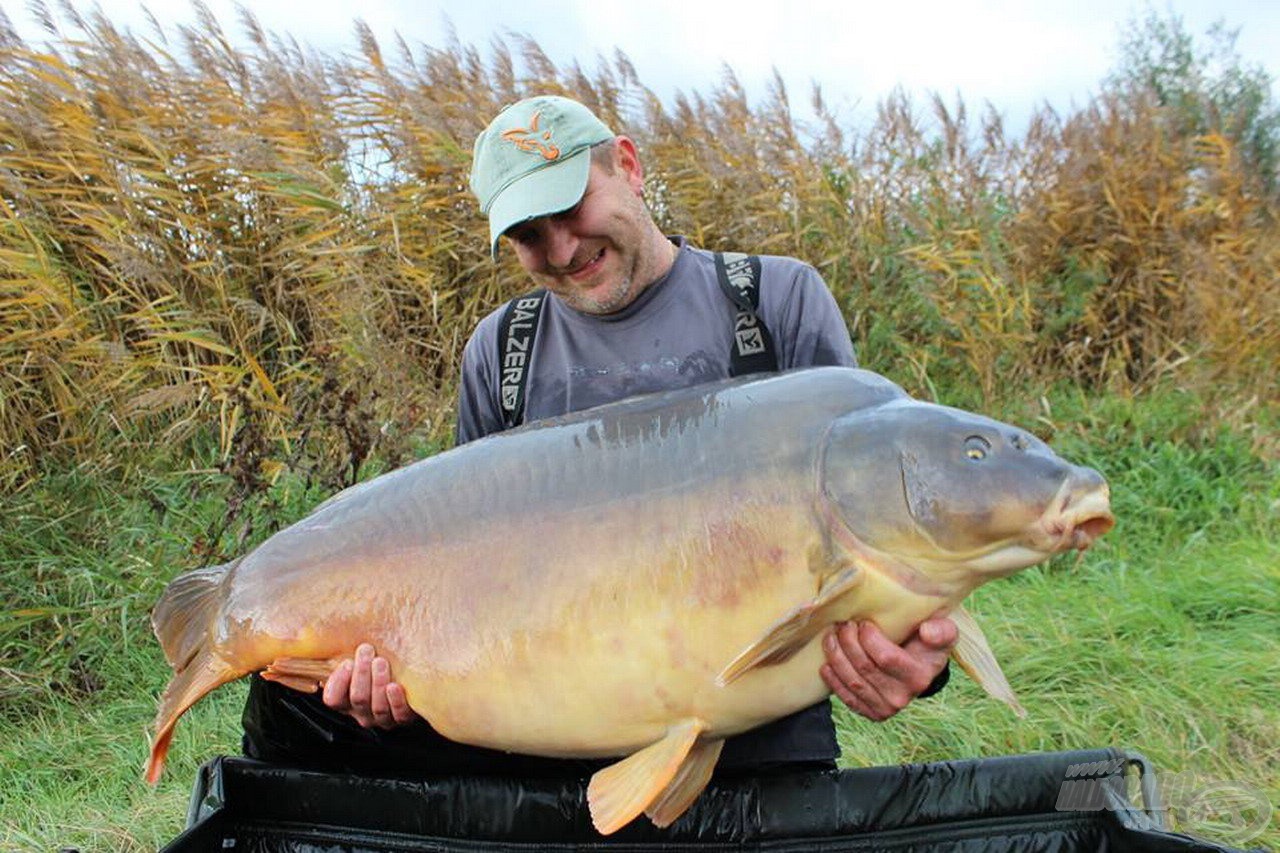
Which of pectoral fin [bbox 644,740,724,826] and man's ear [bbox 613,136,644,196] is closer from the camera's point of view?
pectoral fin [bbox 644,740,724,826]

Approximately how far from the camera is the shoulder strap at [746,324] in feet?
5.28

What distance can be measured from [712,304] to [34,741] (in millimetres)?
1899

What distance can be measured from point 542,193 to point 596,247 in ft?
0.42

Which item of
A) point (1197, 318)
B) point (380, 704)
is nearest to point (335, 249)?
point (380, 704)

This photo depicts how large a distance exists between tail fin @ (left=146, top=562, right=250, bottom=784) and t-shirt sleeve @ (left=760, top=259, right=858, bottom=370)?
2.83 ft

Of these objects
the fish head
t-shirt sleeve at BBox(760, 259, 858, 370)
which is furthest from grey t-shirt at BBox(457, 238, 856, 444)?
the fish head

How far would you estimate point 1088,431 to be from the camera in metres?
3.73

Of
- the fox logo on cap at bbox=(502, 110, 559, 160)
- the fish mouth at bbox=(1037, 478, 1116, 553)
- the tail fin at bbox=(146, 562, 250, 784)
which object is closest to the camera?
the fish mouth at bbox=(1037, 478, 1116, 553)

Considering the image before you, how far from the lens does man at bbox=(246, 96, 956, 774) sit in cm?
150

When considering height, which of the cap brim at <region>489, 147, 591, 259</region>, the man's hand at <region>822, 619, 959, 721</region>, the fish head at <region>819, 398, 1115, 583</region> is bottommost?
the man's hand at <region>822, 619, 959, 721</region>

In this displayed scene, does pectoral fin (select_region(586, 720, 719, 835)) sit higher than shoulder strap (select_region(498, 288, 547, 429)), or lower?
lower

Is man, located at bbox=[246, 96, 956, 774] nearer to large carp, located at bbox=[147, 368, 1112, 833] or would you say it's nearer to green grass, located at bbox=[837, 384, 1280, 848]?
large carp, located at bbox=[147, 368, 1112, 833]

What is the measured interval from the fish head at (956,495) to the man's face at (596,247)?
0.63 meters

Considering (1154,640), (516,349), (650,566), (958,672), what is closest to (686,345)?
(516,349)
